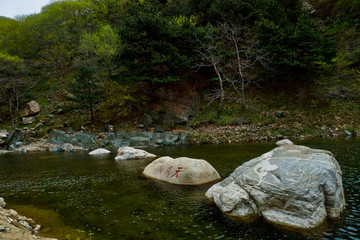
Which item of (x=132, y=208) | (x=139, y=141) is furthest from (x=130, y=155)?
(x=132, y=208)

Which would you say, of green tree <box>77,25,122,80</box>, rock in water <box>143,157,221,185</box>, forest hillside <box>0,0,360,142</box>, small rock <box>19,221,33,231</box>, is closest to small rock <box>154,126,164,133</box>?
forest hillside <box>0,0,360,142</box>

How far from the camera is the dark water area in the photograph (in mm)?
5734

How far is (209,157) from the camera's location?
16.5m

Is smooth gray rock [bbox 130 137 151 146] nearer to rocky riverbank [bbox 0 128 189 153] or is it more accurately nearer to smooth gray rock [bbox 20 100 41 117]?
rocky riverbank [bbox 0 128 189 153]

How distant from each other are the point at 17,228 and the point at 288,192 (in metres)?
7.06

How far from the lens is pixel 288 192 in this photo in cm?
623

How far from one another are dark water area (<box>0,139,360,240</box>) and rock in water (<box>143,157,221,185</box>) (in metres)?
0.55

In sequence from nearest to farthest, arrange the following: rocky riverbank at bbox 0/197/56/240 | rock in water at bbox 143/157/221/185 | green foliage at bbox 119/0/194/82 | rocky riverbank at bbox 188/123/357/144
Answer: rocky riverbank at bbox 0/197/56/240 → rock in water at bbox 143/157/221/185 → rocky riverbank at bbox 188/123/357/144 → green foliage at bbox 119/0/194/82

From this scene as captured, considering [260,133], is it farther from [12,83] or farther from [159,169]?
[12,83]

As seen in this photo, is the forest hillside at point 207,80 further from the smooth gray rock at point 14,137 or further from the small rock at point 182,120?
the smooth gray rock at point 14,137

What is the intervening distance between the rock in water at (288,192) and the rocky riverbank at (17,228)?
5.26 m

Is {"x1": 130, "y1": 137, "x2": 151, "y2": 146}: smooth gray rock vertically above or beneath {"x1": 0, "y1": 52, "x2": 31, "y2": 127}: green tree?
beneath

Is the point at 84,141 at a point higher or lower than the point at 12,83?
lower

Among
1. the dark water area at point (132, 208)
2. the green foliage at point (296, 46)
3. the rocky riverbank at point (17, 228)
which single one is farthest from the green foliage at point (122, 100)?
the rocky riverbank at point (17, 228)
